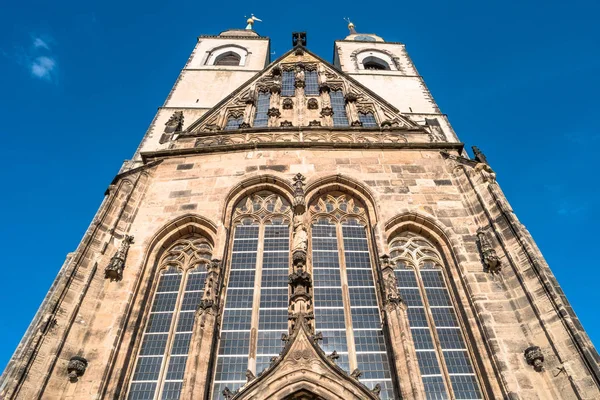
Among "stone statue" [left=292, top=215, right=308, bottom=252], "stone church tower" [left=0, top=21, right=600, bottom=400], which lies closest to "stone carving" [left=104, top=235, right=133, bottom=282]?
"stone church tower" [left=0, top=21, right=600, bottom=400]

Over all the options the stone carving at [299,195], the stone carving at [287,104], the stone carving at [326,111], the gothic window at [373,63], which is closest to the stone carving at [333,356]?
the stone carving at [299,195]

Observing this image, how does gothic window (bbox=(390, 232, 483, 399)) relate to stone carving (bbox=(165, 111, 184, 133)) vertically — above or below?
below

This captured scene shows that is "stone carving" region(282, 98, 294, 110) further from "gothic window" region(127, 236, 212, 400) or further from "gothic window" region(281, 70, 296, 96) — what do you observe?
"gothic window" region(127, 236, 212, 400)

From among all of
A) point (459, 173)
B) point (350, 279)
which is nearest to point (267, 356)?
point (350, 279)

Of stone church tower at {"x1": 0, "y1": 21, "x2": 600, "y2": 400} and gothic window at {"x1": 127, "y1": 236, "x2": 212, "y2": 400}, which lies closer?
stone church tower at {"x1": 0, "y1": 21, "x2": 600, "y2": 400}

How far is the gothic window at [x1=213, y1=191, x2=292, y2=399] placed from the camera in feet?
28.1

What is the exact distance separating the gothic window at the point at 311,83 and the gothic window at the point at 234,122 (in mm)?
2717

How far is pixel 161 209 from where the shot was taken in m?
11.4

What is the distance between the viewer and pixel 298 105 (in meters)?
15.6

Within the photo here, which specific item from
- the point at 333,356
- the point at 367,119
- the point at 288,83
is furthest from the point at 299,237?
the point at 288,83

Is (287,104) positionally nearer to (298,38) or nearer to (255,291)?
(298,38)

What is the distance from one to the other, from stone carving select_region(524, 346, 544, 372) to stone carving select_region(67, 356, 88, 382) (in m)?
7.61

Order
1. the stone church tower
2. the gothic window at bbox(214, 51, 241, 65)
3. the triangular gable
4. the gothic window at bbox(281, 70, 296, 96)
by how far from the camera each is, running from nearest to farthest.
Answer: the stone church tower < the triangular gable < the gothic window at bbox(281, 70, 296, 96) < the gothic window at bbox(214, 51, 241, 65)

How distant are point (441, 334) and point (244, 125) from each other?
8454 mm
